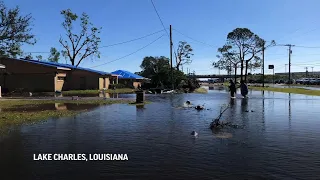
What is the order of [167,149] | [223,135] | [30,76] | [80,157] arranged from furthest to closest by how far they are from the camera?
1. [30,76]
2. [223,135]
3. [167,149]
4. [80,157]

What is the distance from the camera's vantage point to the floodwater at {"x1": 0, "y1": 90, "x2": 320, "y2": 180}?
6.89 m

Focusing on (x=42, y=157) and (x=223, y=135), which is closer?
(x=42, y=157)

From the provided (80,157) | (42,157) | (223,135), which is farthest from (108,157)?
(223,135)

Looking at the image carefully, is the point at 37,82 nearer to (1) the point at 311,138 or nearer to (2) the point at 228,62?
(1) the point at 311,138

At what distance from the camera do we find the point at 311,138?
1095 centimetres

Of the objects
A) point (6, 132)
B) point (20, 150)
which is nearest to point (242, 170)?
point (20, 150)

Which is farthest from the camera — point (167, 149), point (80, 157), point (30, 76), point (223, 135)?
point (30, 76)

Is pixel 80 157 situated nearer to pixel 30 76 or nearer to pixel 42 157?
pixel 42 157

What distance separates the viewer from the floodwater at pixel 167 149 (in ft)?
22.6

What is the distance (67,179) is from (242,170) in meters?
3.61

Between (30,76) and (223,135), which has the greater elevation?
(30,76)

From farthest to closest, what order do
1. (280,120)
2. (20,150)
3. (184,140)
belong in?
(280,120) → (184,140) → (20,150)

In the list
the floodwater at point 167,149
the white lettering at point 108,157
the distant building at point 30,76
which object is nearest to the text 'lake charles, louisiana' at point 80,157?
the white lettering at point 108,157

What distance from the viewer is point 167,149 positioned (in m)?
9.02
